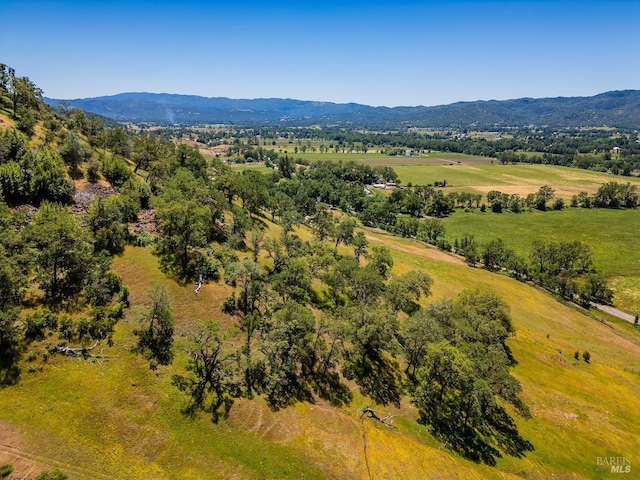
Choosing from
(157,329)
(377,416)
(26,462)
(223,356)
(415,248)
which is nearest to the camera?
(26,462)

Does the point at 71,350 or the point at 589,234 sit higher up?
the point at 71,350

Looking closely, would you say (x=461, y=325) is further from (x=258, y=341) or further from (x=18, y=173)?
(x=18, y=173)

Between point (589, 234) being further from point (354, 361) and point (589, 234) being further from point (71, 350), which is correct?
point (71, 350)

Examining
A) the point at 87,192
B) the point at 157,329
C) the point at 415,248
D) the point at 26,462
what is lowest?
the point at 415,248

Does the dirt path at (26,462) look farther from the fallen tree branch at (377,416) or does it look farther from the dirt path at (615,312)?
the dirt path at (615,312)

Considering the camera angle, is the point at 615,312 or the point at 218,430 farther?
the point at 615,312

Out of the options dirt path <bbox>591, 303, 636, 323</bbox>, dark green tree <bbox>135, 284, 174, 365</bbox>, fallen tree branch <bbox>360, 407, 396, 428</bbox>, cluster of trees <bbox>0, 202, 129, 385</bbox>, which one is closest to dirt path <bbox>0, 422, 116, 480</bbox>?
cluster of trees <bbox>0, 202, 129, 385</bbox>

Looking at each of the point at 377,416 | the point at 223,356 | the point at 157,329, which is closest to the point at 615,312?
the point at 377,416
